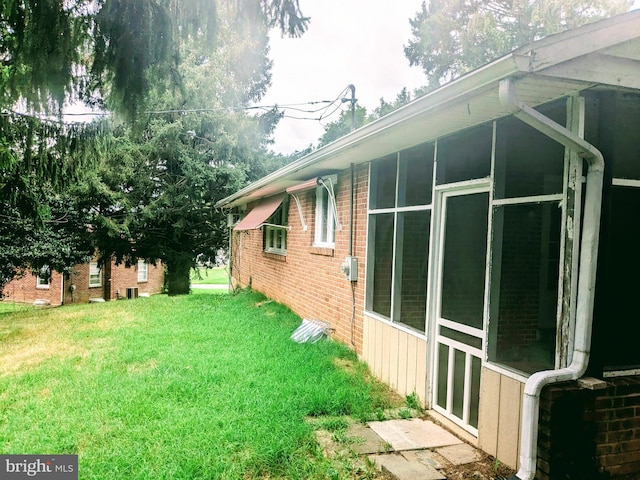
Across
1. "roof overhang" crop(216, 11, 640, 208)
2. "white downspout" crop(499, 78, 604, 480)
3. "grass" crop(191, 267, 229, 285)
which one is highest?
"roof overhang" crop(216, 11, 640, 208)

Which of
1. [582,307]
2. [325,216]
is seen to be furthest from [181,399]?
[325,216]

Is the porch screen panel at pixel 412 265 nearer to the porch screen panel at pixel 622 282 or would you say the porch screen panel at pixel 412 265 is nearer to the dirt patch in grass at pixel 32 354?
the porch screen panel at pixel 622 282

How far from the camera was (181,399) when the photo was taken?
5012 millimetres

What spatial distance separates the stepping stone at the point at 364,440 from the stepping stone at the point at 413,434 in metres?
0.07

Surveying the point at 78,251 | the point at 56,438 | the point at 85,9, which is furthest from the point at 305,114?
the point at 56,438

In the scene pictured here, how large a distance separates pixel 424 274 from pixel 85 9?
183 inches

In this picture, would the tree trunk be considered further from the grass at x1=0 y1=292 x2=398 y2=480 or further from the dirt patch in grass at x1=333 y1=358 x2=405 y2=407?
the dirt patch in grass at x1=333 y1=358 x2=405 y2=407

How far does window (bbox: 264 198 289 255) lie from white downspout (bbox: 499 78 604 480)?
26.1 feet

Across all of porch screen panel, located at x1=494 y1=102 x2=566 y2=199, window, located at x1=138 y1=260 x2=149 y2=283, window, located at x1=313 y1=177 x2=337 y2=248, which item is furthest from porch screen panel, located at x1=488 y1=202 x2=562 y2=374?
window, located at x1=138 y1=260 x2=149 y2=283

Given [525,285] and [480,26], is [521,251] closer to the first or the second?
[525,285]

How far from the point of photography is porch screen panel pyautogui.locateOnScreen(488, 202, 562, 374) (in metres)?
3.79

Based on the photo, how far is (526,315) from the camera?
4566mm

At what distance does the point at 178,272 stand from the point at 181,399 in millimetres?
16494

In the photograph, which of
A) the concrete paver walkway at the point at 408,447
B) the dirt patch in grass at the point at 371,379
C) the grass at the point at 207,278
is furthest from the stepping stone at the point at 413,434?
the grass at the point at 207,278
